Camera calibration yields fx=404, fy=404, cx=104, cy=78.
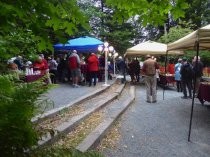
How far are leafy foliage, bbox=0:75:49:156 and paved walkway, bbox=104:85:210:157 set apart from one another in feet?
11.1

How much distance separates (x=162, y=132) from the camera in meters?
8.98

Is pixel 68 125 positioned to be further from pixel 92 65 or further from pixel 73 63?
pixel 92 65

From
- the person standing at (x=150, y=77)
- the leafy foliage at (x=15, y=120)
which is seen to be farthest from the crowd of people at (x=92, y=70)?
the leafy foliage at (x=15, y=120)

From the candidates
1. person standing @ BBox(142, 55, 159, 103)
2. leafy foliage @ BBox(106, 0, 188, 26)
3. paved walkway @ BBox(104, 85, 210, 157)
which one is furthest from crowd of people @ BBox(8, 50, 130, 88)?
leafy foliage @ BBox(106, 0, 188, 26)

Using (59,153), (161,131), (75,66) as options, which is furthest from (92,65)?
(59,153)

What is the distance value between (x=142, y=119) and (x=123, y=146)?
328cm

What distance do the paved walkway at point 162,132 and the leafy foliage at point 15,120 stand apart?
337cm

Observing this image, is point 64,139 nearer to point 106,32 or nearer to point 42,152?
point 42,152

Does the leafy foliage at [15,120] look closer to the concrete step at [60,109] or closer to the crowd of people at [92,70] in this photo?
the concrete step at [60,109]

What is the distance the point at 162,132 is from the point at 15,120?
5866 millimetres

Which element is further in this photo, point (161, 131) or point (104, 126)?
point (161, 131)

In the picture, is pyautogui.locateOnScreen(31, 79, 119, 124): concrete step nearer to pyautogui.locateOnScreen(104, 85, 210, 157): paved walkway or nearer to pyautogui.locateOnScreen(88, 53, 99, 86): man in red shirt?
pyautogui.locateOnScreen(104, 85, 210, 157): paved walkway

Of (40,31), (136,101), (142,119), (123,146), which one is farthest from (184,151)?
(136,101)

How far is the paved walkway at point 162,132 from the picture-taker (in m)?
7.19
